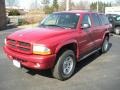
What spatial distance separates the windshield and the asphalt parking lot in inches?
58.5

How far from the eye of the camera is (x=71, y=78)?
20.3 feet

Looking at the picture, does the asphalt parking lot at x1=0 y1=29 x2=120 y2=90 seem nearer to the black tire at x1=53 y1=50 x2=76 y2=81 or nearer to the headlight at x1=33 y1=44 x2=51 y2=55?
the black tire at x1=53 y1=50 x2=76 y2=81

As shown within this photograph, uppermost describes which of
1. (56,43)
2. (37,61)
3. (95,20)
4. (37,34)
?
(95,20)

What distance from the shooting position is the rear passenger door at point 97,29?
25.3ft

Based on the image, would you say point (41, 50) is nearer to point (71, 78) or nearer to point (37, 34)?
point (37, 34)

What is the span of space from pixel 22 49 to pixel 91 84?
2.04 meters

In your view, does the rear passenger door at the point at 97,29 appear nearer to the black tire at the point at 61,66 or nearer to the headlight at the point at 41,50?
the black tire at the point at 61,66

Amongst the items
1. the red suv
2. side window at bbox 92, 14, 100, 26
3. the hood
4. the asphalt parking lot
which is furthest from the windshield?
the asphalt parking lot

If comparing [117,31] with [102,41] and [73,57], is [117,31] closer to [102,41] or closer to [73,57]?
[102,41]

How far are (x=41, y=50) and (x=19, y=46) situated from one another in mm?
742

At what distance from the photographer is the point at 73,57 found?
247 inches

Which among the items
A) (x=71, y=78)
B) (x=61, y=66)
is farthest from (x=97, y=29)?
(x=61, y=66)

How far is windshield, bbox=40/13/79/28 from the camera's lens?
6.64 m

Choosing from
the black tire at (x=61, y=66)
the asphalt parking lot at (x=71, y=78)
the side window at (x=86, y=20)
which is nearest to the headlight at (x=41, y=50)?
the black tire at (x=61, y=66)
